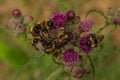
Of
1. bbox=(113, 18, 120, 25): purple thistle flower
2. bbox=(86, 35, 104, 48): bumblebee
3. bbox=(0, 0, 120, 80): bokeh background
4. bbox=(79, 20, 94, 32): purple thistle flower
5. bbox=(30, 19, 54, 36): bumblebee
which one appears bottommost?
bbox=(0, 0, 120, 80): bokeh background

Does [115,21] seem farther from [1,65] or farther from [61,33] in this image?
[1,65]

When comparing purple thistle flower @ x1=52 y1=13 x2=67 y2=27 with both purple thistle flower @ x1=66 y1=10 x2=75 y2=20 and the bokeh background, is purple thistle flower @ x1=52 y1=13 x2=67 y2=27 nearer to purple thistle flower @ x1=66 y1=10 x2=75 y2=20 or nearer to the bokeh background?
purple thistle flower @ x1=66 y1=10 x2=75 y2=20

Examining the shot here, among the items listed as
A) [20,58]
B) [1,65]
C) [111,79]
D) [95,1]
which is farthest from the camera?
[95,1]

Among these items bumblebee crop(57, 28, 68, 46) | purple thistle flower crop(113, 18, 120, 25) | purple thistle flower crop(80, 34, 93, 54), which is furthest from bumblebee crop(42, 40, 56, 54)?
purple thistle flower crop(113, 18, 120, 25)

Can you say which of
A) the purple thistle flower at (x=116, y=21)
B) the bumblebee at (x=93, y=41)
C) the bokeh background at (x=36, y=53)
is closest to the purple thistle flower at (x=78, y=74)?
the bumblebee at (x=93, y=41)

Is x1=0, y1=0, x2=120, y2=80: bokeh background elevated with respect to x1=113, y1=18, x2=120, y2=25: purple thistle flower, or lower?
lower

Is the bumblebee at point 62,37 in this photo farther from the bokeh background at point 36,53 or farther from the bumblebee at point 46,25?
the bokeh background at point 36,53

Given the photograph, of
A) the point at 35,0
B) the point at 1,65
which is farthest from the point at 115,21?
the point at 1,65

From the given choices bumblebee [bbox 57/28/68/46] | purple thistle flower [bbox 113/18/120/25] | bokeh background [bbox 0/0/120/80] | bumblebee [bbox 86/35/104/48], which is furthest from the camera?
bokeh background [bbox 0/0/120/80]
